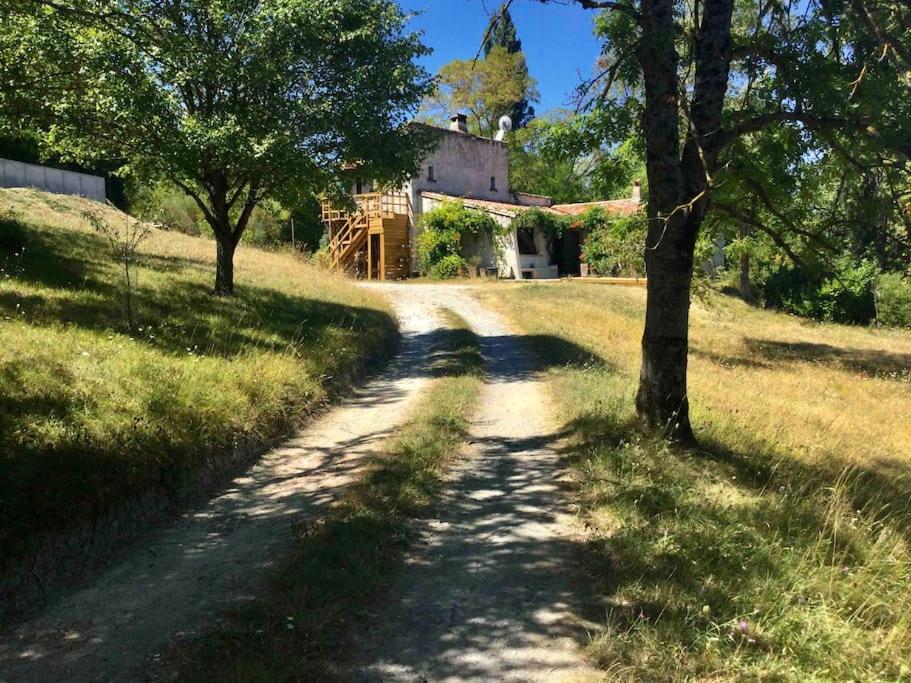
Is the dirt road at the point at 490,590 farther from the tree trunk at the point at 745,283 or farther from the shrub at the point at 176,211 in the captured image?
the tree trunk at the point at 745,283

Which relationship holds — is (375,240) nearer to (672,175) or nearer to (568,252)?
(568,252)

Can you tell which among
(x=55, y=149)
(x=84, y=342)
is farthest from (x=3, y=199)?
(x=84, y=342)

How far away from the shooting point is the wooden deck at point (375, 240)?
34094 mm

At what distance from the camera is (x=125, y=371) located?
6.63m

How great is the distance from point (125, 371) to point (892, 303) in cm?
3529

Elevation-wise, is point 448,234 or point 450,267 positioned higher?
point 448,234

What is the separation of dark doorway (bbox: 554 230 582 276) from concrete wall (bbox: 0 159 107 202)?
950 inches

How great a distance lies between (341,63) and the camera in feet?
40.1

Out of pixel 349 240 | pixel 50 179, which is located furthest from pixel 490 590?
pixel 349 240

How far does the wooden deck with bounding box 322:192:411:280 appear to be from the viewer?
3409 cm

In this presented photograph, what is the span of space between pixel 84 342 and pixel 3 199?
1467 centimetres

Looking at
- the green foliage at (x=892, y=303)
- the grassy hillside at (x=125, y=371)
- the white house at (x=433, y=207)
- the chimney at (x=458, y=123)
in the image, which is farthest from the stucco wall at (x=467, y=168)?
the grassy hillside at (x=125, y=371)

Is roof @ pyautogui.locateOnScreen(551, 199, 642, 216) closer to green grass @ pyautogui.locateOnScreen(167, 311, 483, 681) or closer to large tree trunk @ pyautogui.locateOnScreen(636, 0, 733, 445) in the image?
large tree trunk @ pyautogui.locateOnScreen(636, 0, 733, 445)

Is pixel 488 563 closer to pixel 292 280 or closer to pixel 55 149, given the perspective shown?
pixel 55 149
